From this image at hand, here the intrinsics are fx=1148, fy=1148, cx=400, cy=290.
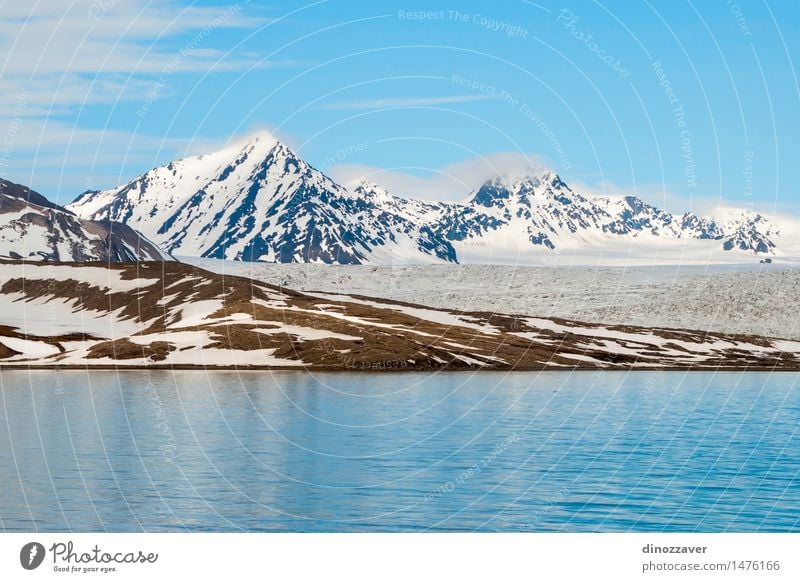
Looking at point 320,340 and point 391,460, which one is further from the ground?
point 320,340

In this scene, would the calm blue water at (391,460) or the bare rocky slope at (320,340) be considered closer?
the calm blue water at (391,460)

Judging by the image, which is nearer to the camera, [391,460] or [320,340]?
[391,460]

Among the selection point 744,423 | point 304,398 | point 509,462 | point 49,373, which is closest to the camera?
point 509,462

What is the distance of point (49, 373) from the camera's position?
134250mm

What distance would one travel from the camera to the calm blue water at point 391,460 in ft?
149

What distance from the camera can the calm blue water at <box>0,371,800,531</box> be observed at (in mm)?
45438

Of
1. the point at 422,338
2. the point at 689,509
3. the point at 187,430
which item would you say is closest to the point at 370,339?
the point at 422,338

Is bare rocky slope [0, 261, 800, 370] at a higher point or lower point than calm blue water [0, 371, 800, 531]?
higher

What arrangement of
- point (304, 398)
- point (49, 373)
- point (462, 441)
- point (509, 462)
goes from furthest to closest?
1. point (49, 373)
2. point (304, 398)
3. point (462, 441)
4. point (509, 462)

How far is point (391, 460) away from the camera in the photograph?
198 ft

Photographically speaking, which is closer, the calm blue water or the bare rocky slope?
the calm blue water

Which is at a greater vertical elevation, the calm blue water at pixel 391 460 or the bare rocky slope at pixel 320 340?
the bare rocky slope at pixel 320 340
